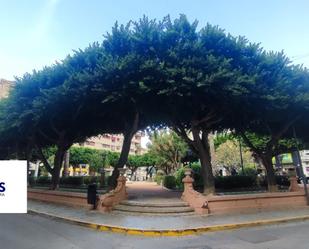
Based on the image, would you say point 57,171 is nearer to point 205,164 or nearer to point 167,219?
point 205,164

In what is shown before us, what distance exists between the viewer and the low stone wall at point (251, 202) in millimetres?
13805

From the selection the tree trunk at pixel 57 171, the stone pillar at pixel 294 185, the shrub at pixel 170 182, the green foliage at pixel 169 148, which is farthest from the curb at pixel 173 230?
the green foliage at pixel 169 148

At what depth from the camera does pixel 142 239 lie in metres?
9.30

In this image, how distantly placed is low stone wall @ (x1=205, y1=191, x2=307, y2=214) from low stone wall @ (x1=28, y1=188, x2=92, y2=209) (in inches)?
240

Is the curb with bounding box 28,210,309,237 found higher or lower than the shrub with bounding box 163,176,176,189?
lower

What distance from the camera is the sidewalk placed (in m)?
10.5

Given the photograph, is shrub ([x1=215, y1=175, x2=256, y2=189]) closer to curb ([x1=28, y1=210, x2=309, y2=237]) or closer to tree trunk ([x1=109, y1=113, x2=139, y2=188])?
tree trunk ([x1=109, y1=113, x2=139, y2=188])

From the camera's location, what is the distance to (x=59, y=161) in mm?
23109

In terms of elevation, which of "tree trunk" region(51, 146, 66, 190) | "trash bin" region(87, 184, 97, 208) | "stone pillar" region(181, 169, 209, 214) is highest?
"tree trunk" region(51, 146, 66, 190)

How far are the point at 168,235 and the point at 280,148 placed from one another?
29742 mm

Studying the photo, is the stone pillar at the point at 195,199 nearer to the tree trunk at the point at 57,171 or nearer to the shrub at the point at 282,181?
the tree trunk at the point at 57,171

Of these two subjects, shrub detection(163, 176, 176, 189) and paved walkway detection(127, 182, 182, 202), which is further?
shrub detection(163, 176, 176, 189)

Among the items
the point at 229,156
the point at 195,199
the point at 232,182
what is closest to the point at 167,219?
the point at 195,199

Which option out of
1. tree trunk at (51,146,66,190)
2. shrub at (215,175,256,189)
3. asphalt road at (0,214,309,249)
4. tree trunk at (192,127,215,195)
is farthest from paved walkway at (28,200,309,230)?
shrub at (215,175,256,189)
